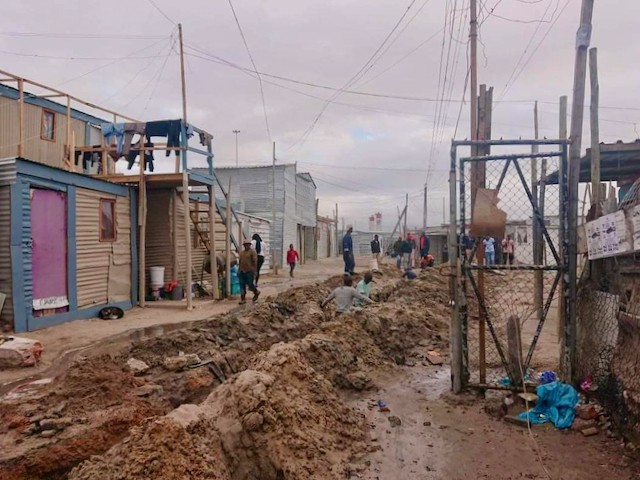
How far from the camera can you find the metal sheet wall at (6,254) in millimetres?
8781

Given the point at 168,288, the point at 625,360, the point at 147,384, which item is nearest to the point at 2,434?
the point at 147,384

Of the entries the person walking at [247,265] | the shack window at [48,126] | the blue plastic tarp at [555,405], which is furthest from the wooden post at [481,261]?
the shack window at [48,126]

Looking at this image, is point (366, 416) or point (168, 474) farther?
point (366, 416)

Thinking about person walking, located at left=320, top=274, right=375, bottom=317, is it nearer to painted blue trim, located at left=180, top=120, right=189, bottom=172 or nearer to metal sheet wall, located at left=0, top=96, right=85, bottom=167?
painted blue trim, located at left=180, top=120, right=189, bottom=172

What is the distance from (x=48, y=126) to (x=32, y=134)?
77 centimetres

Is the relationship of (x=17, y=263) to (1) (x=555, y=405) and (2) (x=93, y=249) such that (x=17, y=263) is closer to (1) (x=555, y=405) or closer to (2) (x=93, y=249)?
(2) (x=93, y=249)

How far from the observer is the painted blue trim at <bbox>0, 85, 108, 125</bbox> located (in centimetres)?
1450

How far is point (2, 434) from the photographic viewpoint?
13.8 feet

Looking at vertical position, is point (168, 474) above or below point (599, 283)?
below

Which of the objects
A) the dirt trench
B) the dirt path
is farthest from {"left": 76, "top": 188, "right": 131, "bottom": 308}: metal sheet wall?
the dirt path

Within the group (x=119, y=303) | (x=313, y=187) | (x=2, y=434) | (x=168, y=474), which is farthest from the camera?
(x=313, y=187)

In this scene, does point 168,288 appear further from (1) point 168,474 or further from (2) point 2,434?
(1) point 168,474

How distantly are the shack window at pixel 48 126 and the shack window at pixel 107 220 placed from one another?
624cm

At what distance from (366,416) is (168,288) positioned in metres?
9.77
